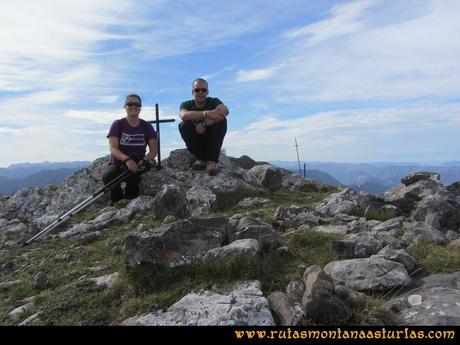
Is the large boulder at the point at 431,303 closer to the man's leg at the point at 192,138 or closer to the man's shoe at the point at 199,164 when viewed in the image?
the man's leg at the point at 192,138

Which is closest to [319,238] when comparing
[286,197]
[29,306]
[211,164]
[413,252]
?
A: [413,252]

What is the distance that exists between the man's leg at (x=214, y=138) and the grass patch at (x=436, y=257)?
729 centimetres

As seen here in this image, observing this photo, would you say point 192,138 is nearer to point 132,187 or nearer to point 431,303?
point 132,187

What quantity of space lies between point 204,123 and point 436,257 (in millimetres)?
7869

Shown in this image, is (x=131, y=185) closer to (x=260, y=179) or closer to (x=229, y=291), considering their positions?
(x=260, y=179)

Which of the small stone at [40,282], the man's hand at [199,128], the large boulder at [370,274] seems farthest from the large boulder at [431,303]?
the man's hand at [199,128]

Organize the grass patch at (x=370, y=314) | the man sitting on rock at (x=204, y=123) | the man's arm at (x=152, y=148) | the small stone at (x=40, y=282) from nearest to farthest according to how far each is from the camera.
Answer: the grass patch at (x=370, y=314), the small stone at (x=40, y=282), the man sitting on rock at (x=204, y=123), the man's arm at (x=152, y=148)

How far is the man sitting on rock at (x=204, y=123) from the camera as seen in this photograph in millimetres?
11930

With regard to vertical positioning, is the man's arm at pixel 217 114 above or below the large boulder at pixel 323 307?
above

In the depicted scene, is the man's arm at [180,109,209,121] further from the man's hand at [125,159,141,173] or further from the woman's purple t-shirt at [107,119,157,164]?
the man's hand at [125,159,141,173]

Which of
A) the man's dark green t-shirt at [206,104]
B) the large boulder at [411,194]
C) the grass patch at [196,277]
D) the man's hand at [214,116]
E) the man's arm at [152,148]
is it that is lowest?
the grass patch at [196,277]

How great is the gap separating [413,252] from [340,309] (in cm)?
203

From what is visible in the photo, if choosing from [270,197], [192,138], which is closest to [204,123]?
[192,138]

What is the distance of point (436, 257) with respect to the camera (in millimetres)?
5637
